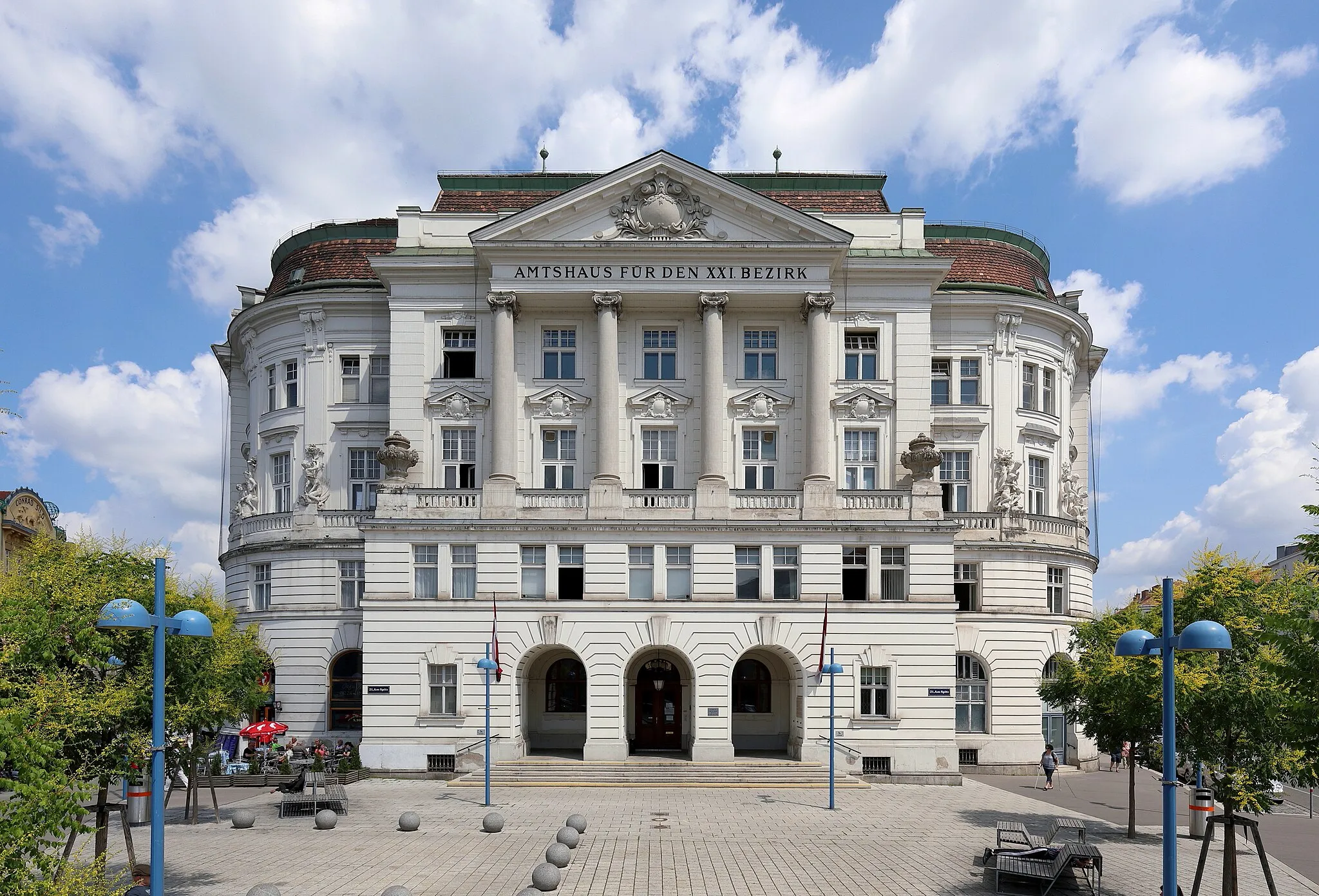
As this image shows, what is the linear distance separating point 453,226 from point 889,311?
2162 centimetres

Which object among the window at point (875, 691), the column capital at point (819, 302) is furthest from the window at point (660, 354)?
the window at point (875, 691)

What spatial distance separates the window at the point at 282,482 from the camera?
171ft

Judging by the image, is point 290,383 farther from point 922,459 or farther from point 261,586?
point 922,459

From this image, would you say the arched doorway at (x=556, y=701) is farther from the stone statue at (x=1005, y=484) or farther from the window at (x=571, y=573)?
the stone statue at (x=1005, y=484)

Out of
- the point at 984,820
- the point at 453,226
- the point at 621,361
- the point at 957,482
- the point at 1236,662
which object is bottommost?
the point at 984,820

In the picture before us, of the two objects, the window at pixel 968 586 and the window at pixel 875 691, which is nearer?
the window at pixel 875 691

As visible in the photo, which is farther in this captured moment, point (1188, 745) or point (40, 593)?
point (1188, 745)

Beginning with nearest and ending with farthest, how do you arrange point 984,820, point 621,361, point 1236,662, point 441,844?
1. point 1236,662
2. point 441,844
3. point 984,820
4. point 621,361

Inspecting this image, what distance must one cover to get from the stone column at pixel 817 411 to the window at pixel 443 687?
55.2 ft

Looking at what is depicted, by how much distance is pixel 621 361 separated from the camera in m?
47.9

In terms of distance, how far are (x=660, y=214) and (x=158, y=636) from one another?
111 feet

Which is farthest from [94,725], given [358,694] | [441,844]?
[358,694]

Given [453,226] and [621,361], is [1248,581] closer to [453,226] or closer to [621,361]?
[621,361]

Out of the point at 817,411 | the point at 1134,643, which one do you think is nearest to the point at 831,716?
the point at 817,411
